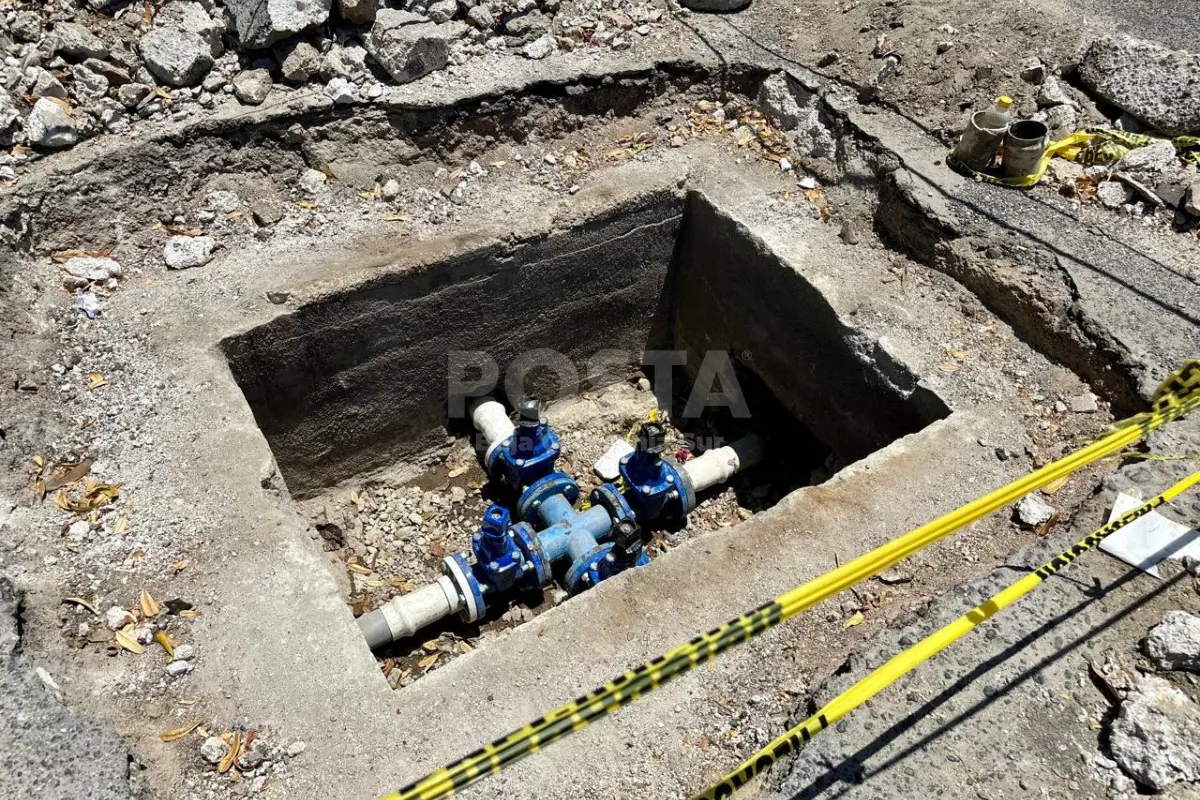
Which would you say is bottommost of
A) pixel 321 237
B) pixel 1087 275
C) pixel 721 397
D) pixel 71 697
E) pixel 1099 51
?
pixel 721 397

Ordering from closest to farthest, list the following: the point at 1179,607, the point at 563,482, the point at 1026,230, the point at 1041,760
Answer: the point at 1041,760 → the point at 1179,607 → the point at 1026,230 → the point at 563,482

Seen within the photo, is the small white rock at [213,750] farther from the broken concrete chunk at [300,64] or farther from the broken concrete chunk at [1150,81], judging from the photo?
the broken concrete chunk at [1150,81]

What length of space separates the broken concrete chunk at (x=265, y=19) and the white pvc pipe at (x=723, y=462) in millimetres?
3186

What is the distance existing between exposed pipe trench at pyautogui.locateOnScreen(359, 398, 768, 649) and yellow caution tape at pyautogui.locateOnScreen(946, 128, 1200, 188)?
194 centimetres

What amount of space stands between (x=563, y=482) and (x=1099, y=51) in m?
3.89

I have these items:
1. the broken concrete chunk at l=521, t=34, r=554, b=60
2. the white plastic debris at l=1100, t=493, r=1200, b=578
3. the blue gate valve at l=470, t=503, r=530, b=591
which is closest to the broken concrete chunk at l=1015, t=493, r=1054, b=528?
the white plastic debris at l=1100, t=493, r=1200, b=578

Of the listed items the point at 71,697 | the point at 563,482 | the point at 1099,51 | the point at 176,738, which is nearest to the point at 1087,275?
the point at 1099,51

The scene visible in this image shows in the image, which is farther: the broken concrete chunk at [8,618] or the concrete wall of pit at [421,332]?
the concrete wall of pit at [421,332]

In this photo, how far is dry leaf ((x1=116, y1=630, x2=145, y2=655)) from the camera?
2.85 meters

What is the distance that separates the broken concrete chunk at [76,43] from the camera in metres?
4.25

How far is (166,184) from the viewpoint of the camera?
4324mm

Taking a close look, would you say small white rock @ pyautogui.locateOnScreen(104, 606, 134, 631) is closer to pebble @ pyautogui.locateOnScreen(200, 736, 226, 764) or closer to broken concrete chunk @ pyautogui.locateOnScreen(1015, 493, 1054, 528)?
pebble @ pyautogui.locateOnScreen(200, 736, 226, 764)

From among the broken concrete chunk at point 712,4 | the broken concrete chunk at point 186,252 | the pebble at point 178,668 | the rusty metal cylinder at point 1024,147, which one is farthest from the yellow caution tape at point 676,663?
the broken concrete chunk at point 712,4

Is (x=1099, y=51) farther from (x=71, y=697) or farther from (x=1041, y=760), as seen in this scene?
(x=71, y=697)
